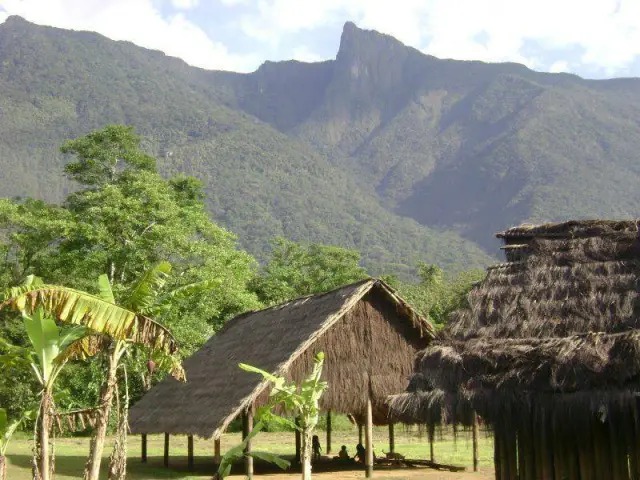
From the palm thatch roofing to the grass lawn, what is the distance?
1324 mm

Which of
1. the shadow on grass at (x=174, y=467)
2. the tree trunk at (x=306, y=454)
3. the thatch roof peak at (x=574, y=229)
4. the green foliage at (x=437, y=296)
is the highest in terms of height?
the green foliage at (x=437, y=296)

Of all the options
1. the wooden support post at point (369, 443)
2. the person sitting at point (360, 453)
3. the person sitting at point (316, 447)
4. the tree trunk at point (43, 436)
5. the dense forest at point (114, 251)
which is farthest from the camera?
the dense forest at point (114, 251)

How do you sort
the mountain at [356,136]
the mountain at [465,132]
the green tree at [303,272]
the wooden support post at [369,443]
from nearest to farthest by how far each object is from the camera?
1. the wooden support post at [369,443]
2. the green tree at [303,272]
3. the mountain at [356,136]
4. the mountain at [465,132]

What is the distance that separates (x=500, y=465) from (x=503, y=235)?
139 inches

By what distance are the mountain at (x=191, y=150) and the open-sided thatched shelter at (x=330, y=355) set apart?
189ft

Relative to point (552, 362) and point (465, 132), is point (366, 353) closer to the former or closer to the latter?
point (552, 362)

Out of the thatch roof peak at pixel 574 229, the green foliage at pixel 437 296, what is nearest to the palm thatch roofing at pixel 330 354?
the thatch roof peak at pixel 574 229

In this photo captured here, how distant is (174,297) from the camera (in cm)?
1111

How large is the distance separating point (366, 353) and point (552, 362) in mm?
7299

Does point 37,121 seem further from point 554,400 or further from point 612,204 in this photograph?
point 554,400

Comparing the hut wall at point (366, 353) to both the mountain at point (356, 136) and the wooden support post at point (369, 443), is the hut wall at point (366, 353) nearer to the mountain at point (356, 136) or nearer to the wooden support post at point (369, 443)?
the wooden support post at point (369, 443)

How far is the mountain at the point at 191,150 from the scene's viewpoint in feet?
269

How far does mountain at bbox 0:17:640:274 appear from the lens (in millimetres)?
85500

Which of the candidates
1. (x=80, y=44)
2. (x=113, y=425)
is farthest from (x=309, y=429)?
(x=80, y=44)
